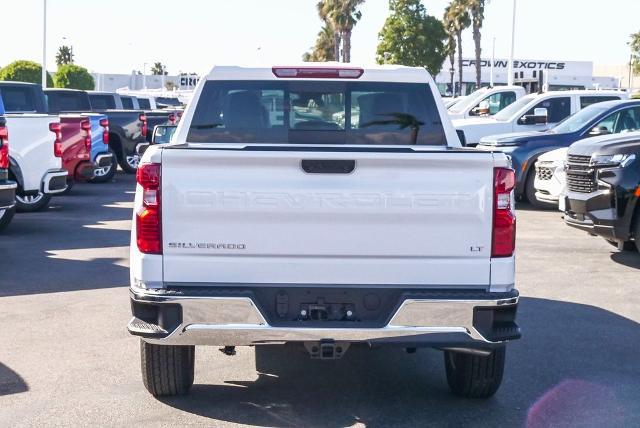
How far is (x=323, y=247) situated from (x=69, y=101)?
19.1 m

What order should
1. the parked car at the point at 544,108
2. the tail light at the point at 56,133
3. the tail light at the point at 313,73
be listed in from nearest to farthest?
the tail light at the point at 313,73, the tail light at the point at 56,133, the parked car at the point at 544,108

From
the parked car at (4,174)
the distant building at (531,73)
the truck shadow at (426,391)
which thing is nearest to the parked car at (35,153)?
the parked car at (4,174)

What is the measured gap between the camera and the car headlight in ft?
35.4

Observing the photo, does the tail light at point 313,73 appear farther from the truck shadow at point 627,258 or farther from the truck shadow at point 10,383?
the truck shadow at point 627,258

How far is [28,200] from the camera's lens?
1540cm

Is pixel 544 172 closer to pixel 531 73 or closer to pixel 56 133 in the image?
pixel 56 133

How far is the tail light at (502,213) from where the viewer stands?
4.95 meters

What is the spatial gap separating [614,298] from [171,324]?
214 inches

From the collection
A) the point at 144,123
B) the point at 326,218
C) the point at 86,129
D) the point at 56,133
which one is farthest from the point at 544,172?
the point at 144,123

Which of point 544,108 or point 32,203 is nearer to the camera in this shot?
point 32,203

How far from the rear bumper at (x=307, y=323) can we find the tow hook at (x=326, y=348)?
35 mm

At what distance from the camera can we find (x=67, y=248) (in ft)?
39.1

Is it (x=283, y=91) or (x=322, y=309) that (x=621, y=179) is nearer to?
(x=283, y=91)

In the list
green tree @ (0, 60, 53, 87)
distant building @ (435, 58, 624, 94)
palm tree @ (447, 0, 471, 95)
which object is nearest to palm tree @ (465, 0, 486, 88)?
palm tree @ (447, 0, 471, 95)
